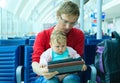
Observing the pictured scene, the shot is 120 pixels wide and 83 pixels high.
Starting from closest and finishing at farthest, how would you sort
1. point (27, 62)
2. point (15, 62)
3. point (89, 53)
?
point (27, 62) < point (15, 62) < point (89, 53)

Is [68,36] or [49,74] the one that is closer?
[49,74]

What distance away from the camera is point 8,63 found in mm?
3207

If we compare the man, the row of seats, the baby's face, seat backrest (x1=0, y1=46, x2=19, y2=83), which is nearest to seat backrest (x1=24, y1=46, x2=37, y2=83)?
the row of seats

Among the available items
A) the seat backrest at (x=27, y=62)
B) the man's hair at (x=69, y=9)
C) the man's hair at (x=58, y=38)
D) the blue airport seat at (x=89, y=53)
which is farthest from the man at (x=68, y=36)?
the blue airport seat at (x=89, y=53)

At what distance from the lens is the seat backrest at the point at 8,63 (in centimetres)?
316

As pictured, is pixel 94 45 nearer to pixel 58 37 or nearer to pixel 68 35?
pixel 68 35

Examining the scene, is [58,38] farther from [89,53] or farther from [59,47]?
[89,53]

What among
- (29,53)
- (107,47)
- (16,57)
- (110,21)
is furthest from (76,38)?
(110,21)

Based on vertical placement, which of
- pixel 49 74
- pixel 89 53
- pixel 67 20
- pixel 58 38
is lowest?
pixel 49 74

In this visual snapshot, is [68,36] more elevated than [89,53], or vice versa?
[68,36]

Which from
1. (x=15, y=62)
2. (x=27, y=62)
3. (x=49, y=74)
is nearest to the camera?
(x=49, y=74)

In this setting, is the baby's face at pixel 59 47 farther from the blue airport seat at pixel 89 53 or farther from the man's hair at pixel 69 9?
the blue airport seat at pixel 89 53

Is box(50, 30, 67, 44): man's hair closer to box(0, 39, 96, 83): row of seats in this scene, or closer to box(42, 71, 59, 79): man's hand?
box(42, 71, 59, 79): man's hand

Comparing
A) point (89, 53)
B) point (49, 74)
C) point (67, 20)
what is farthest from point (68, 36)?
point (89, 53)
